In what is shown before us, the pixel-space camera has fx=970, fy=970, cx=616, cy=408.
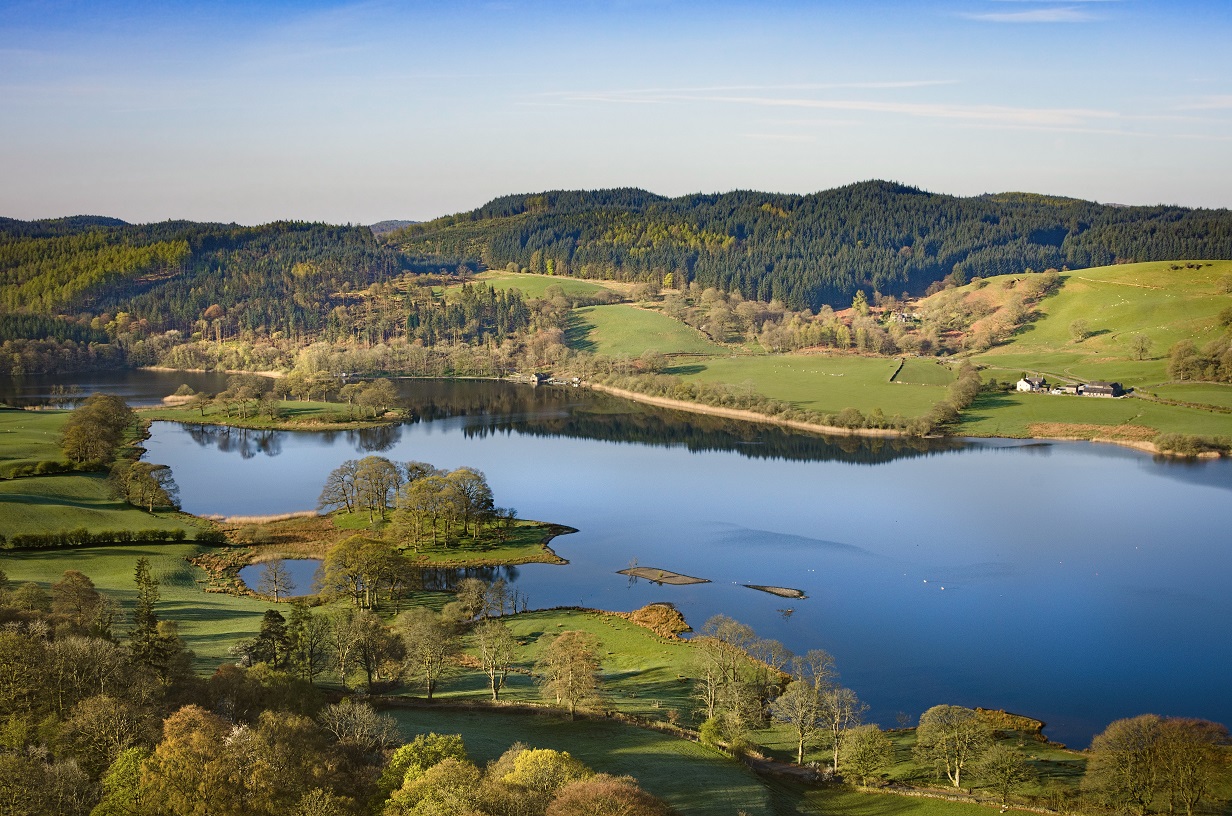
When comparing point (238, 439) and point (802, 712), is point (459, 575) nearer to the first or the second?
point (802, 712)

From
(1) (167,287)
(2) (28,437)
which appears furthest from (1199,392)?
(1) (167,287)

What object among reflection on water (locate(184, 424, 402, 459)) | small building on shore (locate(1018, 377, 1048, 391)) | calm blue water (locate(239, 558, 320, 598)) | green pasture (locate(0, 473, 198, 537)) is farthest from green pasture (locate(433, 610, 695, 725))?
small building on shore (locate(1018, 377, 1048, 391))

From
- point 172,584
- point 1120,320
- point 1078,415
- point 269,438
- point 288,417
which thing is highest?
point 1120,320

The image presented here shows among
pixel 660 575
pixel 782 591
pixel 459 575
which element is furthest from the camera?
pixel 459 575

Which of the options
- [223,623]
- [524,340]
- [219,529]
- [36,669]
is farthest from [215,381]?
[36,669]

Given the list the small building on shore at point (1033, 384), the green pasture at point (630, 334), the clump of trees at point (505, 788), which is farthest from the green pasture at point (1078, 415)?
the clump of trees at point (505, 788)

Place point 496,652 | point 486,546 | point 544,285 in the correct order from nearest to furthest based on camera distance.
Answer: point 496,652 → point 486,546 → point 544,285

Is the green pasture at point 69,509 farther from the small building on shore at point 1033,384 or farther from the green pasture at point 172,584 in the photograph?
the small building on shore at point 1033,384
